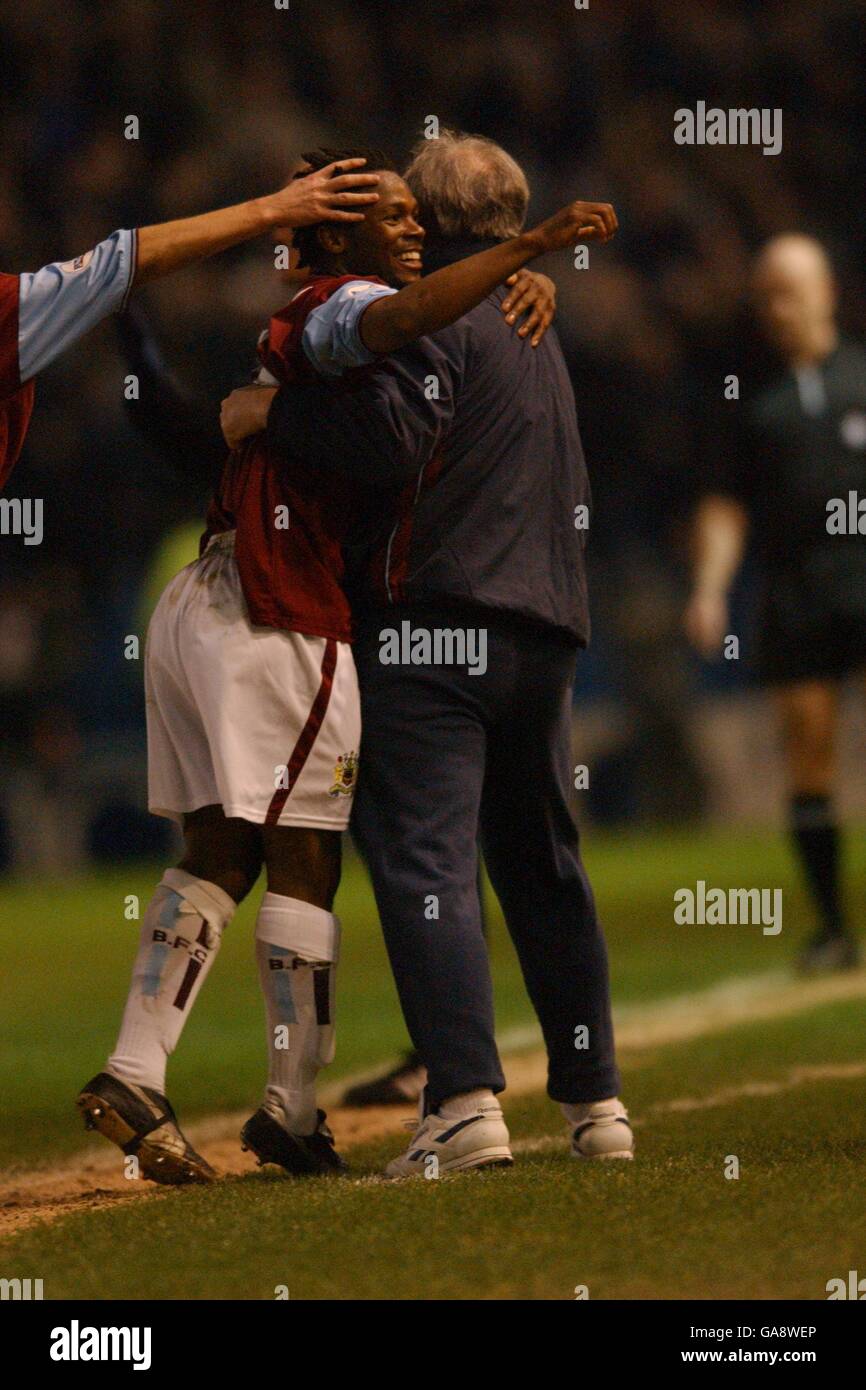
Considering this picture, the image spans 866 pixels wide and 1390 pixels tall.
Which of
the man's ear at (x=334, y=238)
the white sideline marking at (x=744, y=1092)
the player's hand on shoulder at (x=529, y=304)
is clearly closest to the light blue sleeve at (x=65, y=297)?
the man's ear at (x=334, y=238)

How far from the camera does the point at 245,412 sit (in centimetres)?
361

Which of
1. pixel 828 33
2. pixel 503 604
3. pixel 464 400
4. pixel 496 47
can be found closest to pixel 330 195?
pixel 464 400

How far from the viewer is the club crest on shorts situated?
141 inches

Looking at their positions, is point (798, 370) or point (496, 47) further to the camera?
point (496, 47)

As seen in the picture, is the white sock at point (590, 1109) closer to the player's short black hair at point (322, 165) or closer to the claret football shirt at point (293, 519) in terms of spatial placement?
the claret football shirt at point (293, 519)

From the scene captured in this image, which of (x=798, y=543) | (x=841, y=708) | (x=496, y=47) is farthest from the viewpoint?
(x=496, y=47)

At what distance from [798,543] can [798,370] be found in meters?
0.62

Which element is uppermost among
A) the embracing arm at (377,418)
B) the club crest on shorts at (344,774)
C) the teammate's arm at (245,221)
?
the teammate's arm at (245,221)

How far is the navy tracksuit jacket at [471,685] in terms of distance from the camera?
3.50 m

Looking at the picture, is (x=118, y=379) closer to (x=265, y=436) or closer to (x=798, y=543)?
(x=798, y=543)

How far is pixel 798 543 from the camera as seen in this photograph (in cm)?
783

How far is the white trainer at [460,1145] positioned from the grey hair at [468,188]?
146cm
